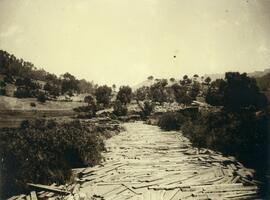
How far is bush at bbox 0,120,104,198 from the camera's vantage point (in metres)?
7.27

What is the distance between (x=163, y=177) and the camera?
7.88m

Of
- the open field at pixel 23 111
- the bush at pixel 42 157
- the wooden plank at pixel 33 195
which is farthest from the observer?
the open field at pixel 23 111

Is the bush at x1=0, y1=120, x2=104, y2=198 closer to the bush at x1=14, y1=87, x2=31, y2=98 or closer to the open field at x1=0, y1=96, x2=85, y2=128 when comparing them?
the open field at x1=0, y1=96, x2=85, y2=128

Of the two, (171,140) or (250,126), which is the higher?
(250,126)

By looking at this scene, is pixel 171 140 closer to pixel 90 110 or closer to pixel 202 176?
pixel 202 176

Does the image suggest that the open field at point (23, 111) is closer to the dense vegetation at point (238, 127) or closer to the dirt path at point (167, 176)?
the dirt path at point (167, 176)

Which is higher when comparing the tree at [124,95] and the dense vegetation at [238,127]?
the tree at [124,95]

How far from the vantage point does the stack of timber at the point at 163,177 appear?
21.9ft

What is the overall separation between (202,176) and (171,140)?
5.79m

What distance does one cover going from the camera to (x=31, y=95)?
83.8ft

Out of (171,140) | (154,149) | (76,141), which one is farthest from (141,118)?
(76,141)

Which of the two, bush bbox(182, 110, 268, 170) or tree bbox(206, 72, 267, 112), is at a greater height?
tree bbox(206, 72, 267, 112)

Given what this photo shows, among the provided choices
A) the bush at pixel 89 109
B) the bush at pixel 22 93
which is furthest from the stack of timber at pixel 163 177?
the bush at pixel 22 93

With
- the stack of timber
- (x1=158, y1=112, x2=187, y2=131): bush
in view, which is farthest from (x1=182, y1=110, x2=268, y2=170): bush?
(x1=158, y1=112, x2=187, y2=131): bush
